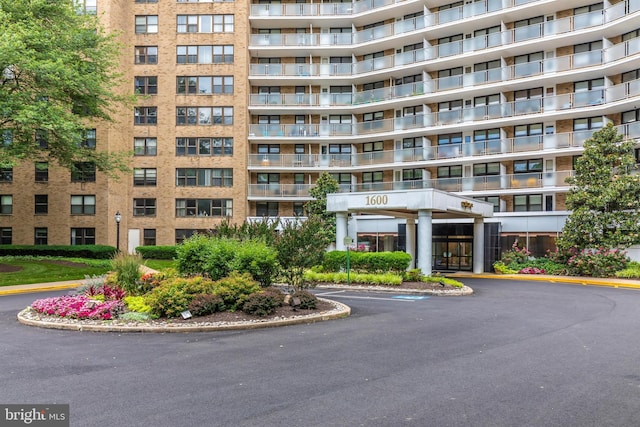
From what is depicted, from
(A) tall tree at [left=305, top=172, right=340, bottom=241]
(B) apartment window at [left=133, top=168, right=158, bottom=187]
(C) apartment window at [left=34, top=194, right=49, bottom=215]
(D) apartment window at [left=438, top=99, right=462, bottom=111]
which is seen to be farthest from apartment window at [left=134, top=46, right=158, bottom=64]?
(D) apartment window at [left=438, top=99, right=462, bottom=111]

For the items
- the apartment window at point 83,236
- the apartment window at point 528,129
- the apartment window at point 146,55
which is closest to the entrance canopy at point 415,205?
the apartment window at point 528,129

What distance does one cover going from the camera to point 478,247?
111 ft

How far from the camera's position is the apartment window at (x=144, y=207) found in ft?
149

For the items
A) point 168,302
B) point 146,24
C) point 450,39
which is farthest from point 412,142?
point 168,302

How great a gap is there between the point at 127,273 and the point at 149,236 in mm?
31645

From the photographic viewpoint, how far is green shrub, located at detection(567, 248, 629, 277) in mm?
29406

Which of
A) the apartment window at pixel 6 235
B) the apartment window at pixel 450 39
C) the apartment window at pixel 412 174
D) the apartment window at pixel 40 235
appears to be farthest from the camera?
the apartment window at pixel 6 235

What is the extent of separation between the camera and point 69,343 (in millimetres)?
10461

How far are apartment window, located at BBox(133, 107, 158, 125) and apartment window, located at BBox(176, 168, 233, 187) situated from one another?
4864 mm

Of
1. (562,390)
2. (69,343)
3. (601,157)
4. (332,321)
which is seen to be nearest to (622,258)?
(601,157)

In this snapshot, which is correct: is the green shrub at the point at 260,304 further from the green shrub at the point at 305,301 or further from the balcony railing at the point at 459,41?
the balcony railing at the point at 459,41

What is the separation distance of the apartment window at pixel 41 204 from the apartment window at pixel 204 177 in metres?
10.5

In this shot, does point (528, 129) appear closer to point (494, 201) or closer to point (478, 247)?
point (494, 201)

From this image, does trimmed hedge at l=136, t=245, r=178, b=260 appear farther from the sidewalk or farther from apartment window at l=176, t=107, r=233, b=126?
the sidewalk
